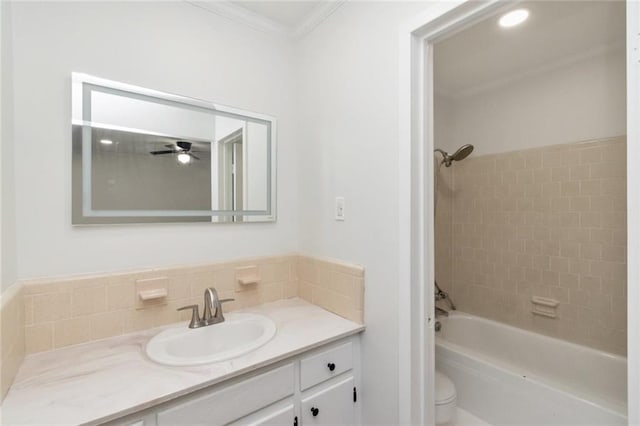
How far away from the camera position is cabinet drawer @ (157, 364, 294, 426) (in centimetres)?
88

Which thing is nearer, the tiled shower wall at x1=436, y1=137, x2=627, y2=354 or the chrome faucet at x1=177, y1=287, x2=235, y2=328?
the chrome faucet at x1=177, y1=287, x2=235, y2=328

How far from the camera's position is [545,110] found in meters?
2.09

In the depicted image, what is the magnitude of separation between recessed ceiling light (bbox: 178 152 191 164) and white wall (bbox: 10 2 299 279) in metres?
0.31

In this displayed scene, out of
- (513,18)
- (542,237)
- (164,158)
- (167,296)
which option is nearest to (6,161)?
(164,158)

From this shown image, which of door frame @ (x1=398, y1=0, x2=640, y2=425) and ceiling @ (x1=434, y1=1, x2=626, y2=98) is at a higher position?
ceiling @ (x1=434, y1=1, x2=626, y2=98)

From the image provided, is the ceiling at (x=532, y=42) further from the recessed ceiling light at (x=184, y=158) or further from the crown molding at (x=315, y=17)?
the recessed ceiling light at (x=184, y=158)

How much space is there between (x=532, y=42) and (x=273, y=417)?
8.19 feet

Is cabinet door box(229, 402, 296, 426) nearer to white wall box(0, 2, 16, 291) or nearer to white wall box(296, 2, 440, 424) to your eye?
white wall box(296, 2, 440, 424)

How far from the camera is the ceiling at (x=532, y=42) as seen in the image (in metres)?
1.51

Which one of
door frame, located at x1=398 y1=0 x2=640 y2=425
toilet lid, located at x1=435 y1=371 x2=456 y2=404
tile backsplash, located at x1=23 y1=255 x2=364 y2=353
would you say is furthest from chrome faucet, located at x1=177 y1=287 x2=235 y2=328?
toilet lid, located at x1=435 y1=371 x2=456 y2=404

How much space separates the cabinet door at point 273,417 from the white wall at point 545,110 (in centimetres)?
238

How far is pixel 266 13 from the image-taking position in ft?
5.16

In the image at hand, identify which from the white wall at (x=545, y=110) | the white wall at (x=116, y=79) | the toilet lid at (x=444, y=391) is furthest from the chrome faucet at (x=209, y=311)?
the white wall at (x=545, y=110)

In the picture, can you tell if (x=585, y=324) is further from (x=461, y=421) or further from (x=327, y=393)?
(x=327, y=393)
